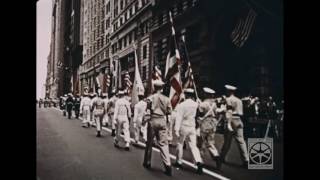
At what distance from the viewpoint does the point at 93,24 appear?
14.0ft

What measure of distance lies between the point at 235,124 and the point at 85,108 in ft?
4.32

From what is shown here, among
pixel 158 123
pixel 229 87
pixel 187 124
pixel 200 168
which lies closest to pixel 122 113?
pixel 158 123

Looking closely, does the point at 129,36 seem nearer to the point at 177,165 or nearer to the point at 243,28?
the point at 243,28

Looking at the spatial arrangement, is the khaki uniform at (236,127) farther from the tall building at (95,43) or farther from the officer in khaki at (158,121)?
the tall building at (95,43)

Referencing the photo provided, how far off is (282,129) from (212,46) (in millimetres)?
908

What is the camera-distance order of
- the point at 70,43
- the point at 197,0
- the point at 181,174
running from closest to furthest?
the point at 181,174, the point at 197,0, the point at 70,43

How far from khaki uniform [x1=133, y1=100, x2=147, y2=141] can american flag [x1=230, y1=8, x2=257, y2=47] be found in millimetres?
951

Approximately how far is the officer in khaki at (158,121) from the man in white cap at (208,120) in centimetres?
29

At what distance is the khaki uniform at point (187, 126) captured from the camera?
3896 mm

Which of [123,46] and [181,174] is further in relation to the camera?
[123,46]

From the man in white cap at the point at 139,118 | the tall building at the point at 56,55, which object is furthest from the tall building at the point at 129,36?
the tall building at the point at 56,55
